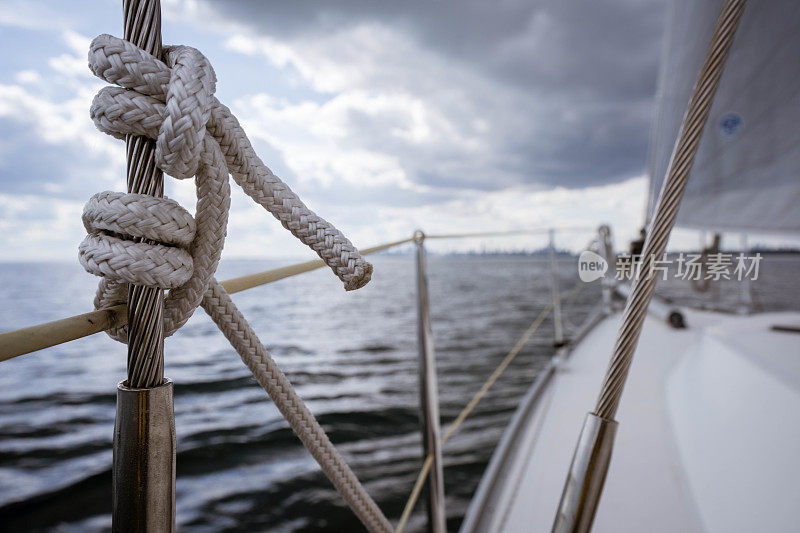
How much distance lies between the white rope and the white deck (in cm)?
Result: 100

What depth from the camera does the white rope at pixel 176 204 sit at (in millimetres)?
308

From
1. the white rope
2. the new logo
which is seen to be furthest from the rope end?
the new logo

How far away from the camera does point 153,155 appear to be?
322 mm

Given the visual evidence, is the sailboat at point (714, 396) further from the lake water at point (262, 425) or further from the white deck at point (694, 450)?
the lake water at point (262, 425)

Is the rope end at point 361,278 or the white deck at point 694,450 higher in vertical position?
the rope end at point 361,278

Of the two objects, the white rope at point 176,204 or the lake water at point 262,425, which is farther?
the lake water at point 262,425

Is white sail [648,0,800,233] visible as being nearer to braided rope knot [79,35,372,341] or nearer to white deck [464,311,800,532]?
white deck [464,311,800,532]

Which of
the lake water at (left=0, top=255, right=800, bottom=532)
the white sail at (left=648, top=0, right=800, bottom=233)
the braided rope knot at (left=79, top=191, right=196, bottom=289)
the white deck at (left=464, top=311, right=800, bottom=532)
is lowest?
the lake water at (left=0, top=255, right=800, bottom=532)

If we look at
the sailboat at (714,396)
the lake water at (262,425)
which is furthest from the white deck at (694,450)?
the lake water at (262,425)

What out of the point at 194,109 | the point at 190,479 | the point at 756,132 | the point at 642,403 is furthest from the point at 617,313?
the point at 194,109

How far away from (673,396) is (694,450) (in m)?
0.44

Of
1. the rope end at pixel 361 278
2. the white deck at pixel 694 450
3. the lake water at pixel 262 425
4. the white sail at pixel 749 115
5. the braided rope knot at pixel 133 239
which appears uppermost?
the white sail at pixel 749 115

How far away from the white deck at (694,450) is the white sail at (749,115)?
18.0 inches

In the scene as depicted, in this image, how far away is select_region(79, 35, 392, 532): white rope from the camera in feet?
1.01
